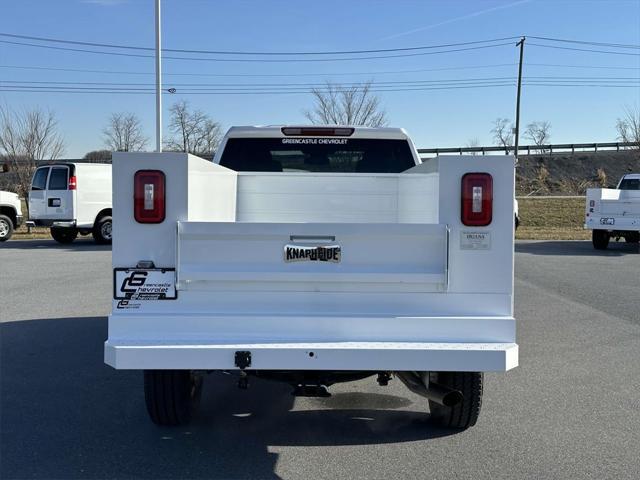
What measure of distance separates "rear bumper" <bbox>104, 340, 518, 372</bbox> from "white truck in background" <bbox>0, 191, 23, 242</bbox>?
19863mm

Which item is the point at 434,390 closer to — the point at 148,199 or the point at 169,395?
the point at 169,395

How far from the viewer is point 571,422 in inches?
193

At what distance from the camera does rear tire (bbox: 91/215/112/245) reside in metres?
20.6

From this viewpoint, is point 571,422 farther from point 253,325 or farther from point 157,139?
point 157,139

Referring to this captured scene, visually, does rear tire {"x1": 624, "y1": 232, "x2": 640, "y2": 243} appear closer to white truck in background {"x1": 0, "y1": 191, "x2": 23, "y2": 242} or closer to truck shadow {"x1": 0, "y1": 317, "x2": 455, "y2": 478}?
truck shadow {"x1": 0, "y1": 317, "x2": 455, "y2": 478}

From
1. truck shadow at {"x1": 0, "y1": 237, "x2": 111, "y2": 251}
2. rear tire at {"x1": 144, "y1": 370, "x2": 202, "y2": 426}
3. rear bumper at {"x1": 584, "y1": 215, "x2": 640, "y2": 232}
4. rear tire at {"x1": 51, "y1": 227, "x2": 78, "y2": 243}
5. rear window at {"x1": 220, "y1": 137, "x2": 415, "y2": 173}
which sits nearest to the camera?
rear tire at {"x1": 144, "y1": 370, "x2": 202, "y2": 426}

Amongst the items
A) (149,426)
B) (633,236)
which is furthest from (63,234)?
(149,426)

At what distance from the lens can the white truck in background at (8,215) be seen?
21469 millimetres

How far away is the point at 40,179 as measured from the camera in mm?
20781

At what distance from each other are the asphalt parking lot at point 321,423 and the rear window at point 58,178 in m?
13.0

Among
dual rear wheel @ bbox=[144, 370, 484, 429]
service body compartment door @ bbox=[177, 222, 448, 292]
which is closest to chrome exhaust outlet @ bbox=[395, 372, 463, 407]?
dual rear wheel @ bbox=[144, 370, 484, 429]

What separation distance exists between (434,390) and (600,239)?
56.4 ft

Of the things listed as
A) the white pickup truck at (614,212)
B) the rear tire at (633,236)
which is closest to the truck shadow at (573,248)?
the rear tire at (633,236)

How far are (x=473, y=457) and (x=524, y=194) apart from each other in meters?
41.4
